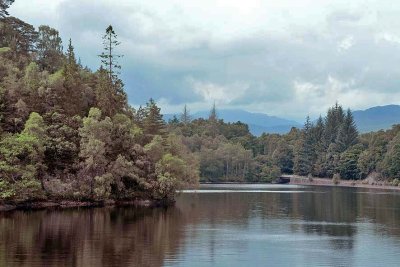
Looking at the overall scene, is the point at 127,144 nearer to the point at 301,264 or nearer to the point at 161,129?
the point at 161,129

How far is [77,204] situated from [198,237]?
35.1 m


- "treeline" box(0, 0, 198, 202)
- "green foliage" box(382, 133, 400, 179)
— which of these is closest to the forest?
"treeline" box(0, 0, 198, 202)

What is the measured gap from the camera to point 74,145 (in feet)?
292

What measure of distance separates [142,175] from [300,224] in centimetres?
3064

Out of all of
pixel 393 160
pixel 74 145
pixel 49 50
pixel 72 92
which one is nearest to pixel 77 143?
pixel 74 145

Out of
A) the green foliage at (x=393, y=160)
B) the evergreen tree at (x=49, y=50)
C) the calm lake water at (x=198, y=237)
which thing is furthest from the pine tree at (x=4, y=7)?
the green foliage at (x=393, y=160)

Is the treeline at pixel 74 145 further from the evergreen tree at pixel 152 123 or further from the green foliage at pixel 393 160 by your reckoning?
the green foliage at pixel 393 160

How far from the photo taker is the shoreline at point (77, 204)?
79.8 m

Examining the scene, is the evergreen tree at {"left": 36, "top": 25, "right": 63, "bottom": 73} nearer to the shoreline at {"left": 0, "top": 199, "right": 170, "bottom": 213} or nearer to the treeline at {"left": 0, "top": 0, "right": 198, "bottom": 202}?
the treeline at {"left": 0, "top": 0, "right": 198, "bottom": 202}

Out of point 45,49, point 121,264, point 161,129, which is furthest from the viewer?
point 45,49

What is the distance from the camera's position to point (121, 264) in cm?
4100

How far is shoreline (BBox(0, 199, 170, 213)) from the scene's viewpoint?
79.8 m

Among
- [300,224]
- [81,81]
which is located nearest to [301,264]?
[300,224]

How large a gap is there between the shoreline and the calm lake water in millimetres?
4960
